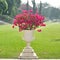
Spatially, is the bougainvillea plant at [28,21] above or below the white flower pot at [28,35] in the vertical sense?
above

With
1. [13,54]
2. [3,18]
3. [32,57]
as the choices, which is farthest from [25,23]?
[3,18]

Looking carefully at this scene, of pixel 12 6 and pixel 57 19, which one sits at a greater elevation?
pixel 12 6

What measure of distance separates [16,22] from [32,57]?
1.28 metres

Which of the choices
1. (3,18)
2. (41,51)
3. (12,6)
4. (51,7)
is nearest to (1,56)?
(41,51)

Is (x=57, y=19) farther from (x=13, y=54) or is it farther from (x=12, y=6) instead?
(x=13, y=54)

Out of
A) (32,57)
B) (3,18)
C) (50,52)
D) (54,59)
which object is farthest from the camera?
(3,18)

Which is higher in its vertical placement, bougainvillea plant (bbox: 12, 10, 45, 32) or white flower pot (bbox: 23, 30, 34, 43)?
bougainvillea plant (bbox: 12, 10, 45, 32)

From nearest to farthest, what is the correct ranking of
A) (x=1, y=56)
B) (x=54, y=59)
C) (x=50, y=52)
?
1. (x=54, y=59)
2. (x=1, y=56)
3. (x=50, y=52)

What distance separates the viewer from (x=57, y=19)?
4478 inches

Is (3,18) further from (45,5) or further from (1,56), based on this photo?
(1,56)

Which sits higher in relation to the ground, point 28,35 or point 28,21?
point 28,21

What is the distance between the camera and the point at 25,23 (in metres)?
10.1

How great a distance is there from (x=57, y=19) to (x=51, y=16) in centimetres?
380

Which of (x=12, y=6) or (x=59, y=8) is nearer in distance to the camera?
(x=12, y=6)
